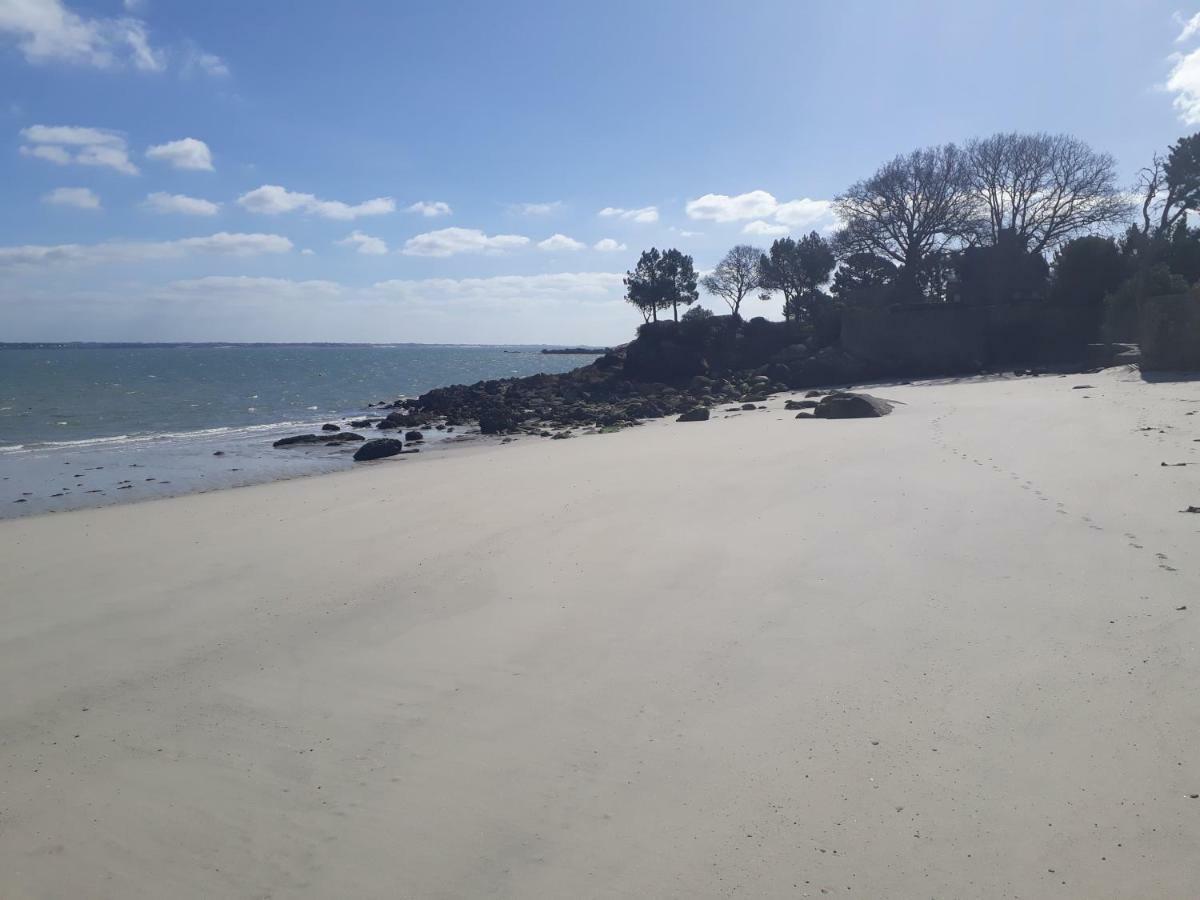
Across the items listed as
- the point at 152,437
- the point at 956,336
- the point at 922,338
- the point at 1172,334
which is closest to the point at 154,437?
the point at 152,437

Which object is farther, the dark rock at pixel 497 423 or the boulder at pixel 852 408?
the dark rock at pixel 497 423

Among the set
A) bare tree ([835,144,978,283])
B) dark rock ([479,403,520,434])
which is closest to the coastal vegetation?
bare tree ([835,144,978,283])

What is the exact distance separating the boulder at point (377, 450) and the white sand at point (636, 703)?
36.8 ft

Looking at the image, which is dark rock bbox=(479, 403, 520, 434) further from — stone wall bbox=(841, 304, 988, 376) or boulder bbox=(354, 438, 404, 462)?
stone wall bbox=(841, 304, 988, 376)

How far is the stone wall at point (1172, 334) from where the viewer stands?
19625mm

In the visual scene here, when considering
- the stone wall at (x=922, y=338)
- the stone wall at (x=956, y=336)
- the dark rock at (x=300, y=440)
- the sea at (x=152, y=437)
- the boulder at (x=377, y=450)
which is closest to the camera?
the sea at (x=152, y=437)

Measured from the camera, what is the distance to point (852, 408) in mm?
19625

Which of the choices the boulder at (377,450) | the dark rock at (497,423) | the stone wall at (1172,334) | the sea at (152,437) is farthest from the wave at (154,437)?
the stone wall at (1172,334)

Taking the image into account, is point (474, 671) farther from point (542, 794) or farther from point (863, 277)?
point (863, 277)

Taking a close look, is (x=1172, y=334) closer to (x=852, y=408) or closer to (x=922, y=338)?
(x=852, y=408)

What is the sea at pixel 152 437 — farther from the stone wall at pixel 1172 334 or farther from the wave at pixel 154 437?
the stone wall at pixel 1172 334

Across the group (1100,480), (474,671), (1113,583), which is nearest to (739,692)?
(474,671)

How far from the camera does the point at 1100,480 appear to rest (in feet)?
30.9

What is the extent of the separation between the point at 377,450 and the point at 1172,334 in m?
22.4
